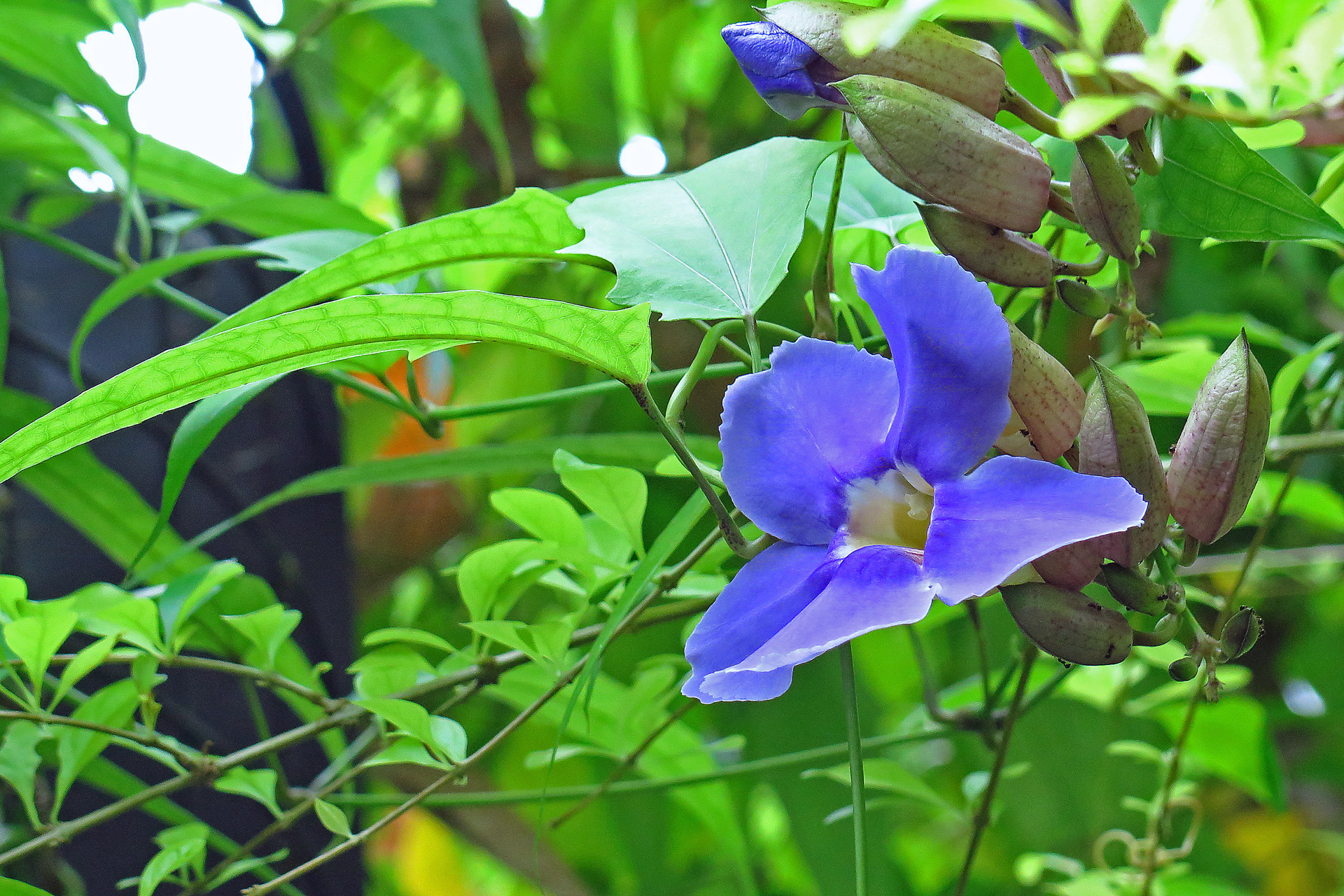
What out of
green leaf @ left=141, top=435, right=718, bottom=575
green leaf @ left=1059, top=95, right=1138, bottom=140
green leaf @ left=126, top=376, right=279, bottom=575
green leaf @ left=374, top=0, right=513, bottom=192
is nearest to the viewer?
green leaf @ left=1059, top=95, right=1138, bottom=140

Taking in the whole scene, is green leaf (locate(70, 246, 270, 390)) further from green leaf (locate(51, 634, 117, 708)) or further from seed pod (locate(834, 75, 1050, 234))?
seed pod (locate(834, 75, 1050, 234))

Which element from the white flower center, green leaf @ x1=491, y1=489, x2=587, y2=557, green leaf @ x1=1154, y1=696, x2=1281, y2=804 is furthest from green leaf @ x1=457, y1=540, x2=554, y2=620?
green leaf @ x1=1154, y1=696, x2=1281, y2=804

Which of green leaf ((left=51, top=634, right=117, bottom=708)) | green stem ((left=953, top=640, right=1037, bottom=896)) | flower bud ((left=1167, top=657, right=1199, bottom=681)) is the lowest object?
green stem ((left=953, top=640, right=1037, bottom=896))

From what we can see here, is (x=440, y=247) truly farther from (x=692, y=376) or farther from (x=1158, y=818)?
(x=1158, y=818)

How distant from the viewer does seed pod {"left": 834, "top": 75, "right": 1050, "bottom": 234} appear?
0.60 feet

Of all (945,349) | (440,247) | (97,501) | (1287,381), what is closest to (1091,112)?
(945,349)

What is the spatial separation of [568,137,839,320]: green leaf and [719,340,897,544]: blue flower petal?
27 millimetres

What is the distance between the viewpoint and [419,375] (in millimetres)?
775

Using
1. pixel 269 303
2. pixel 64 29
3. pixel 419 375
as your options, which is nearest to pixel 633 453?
pixel 269 303

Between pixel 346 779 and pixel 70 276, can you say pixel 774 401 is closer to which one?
pixel 346 779

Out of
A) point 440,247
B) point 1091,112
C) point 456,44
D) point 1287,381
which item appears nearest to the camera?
point 1091,112

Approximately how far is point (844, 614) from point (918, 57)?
4.3 inches

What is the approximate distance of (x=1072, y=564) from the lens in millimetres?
174

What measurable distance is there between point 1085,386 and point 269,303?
264 mm
